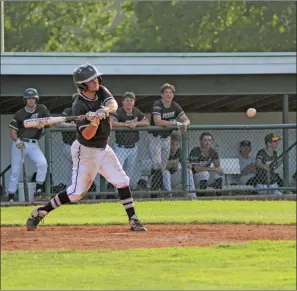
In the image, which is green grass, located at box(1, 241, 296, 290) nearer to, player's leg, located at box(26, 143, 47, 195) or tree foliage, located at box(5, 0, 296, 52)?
player's leg, located at box(26, 143, 47, 195)

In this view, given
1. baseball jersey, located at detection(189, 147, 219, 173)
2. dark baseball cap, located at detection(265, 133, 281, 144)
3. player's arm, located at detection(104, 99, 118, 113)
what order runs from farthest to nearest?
1. dark baseball cap, located at detection(265, 133, 281, 144)
2. baseball jersey, located at detection(189, 147, 219, 173)
3. player's arm, located at detection(104, 99, 118, 113)

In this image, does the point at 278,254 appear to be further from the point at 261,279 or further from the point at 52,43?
the point at 52,43

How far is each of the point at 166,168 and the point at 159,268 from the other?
26.8 feet

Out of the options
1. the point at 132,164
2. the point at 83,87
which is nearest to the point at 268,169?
the point at 132,164

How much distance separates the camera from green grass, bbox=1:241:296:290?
7188mm

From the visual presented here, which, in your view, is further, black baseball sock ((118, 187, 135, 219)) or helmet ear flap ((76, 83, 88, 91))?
black baseball sock ((118, 187, 135, 219))

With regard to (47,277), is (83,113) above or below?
above

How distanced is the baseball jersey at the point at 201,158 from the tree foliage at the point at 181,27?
7.82 meters

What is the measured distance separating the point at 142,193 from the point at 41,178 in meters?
1.70

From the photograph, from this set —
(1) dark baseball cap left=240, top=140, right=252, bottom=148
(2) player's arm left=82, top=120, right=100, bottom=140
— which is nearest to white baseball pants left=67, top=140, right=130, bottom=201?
(2) player's arm left=82, top=120, right=100, bottom=140

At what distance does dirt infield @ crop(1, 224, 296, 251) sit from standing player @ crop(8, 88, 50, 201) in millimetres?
3987

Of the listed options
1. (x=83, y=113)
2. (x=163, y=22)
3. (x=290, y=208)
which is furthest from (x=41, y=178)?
(x=163, y=22)

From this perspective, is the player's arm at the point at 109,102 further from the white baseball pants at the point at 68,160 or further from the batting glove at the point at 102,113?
the white baseball pants at the point at 68,160

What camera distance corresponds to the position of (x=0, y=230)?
11.6m
